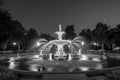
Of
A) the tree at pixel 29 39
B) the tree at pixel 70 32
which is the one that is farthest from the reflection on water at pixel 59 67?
the tree at pixel 70 32

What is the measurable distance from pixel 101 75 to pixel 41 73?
427 centimetres

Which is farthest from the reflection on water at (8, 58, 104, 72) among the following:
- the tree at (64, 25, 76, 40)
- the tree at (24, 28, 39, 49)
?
the tree at (64, 25, 76, 40)

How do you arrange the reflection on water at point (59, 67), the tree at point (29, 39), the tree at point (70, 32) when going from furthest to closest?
the tree at point (70, 32), the tree at point (29, 39), the reflection on water at point (59, 67)

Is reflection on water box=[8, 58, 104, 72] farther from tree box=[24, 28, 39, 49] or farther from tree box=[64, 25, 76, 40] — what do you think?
tree box=[64, 25, 76, 40]

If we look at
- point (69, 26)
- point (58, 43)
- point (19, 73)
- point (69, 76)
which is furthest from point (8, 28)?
point (69, 26)

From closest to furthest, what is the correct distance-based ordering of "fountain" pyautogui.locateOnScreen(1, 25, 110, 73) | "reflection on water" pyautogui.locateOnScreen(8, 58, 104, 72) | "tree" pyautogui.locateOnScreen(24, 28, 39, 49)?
"reflection on water" pyautogui.locateOnScreen(8, 58, 104, 72) < "fountain" pyautogui.locateOnScreen(1, 25, 110, 73) < "tree" pyautogui.locateOnScreen(24, 28, 39, 49)

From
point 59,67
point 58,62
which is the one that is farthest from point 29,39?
point 59,67

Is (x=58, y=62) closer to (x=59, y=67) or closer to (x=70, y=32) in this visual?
(x=59, y=67)

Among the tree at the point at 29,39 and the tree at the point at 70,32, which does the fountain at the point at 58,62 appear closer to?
the tree at the point at 29,39

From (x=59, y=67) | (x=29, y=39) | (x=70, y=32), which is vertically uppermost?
(x=70, y=32)

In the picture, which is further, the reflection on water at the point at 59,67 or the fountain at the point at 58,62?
the fountain at the point at 58,62

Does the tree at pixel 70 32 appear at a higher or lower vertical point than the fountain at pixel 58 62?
higher

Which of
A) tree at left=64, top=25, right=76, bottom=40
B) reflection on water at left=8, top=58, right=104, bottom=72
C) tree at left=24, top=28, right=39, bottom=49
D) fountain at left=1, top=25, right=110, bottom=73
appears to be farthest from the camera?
tree at left=64, top=25, right=76, bottom=40

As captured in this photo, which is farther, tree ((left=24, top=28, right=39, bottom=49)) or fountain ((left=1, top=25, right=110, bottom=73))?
tree ((left=24, top=28, right=39, bottom=49))
